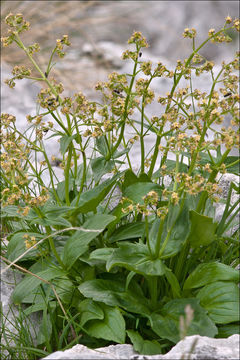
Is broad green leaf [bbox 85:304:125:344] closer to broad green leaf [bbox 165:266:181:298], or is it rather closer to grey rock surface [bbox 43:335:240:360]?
broad green leaf [bbox 165:266:181:298]

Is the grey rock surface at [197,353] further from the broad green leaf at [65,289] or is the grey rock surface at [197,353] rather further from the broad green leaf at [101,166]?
the broad green leaf at [101,166]

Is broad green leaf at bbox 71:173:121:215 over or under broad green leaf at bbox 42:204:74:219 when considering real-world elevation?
over

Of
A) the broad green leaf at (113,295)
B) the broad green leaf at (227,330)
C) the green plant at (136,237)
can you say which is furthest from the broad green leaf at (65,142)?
the broad green leaf at (227,330)

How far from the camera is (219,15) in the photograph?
18.8 ft

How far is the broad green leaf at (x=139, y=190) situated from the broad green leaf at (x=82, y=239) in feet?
0.51

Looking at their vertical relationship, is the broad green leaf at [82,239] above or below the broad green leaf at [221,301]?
above

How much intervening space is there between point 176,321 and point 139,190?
1.60 feet

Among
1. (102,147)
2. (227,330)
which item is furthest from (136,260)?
(102,147)

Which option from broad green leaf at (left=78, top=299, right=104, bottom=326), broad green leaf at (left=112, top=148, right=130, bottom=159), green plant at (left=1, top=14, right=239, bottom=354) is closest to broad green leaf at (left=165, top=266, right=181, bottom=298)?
green plant at (left=1, top=14, right=239, bottom=354)

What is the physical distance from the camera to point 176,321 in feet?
5.48

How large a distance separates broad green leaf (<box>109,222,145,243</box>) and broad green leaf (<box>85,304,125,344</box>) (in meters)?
0.27

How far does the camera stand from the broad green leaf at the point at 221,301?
1.64 metres

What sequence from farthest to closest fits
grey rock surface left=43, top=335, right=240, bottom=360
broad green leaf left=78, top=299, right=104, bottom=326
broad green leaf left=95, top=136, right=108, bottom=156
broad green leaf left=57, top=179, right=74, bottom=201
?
broad green leaf left=57, top=179, right=74, bottom=201
broad green leaf left=95, top=136, right=108, bottom=156
broad green leaf left=78, top=299, right=104, bottom=326
grey rock surface left=43, top=335, right=240, bottom=360

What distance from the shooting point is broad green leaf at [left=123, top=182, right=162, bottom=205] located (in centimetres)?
188
